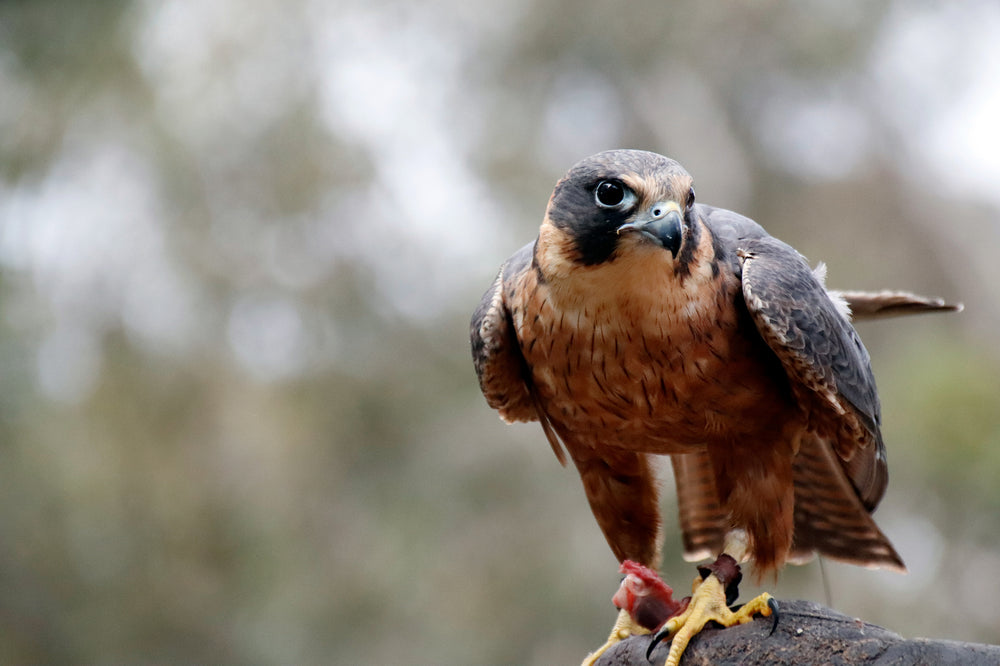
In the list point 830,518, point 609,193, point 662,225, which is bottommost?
point 830,518

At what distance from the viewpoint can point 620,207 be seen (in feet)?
7.24

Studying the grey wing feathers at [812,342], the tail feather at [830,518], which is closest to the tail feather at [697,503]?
the tail feather at [830,518]

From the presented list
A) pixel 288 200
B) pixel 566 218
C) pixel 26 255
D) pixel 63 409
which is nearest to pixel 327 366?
pixel 288 200

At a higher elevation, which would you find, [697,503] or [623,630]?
[697,503]

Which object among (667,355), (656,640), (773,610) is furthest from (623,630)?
(667,355)

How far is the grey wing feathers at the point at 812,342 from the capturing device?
2398 mm

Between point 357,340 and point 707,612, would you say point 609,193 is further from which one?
point 357,340

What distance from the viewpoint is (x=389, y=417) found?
284 inches

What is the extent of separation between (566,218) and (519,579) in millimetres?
4491

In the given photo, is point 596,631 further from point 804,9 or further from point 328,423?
point 804,9

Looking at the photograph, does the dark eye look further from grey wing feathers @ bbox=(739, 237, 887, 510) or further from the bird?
grey wing feathers @ bbox=(739, 237, 887, 510)

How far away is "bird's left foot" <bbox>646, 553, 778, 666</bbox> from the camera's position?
2.29 metres

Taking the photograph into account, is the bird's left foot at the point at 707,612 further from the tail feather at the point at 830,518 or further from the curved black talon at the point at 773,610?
the tail feather at the point at 830,518

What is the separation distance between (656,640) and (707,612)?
5.6 inches
